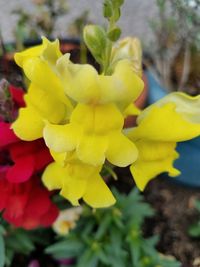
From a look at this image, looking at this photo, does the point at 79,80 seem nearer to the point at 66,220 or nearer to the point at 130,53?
the point at 130,53

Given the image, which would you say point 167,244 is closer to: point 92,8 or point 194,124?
point 194,124

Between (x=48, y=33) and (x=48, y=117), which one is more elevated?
(x=48, y=117)

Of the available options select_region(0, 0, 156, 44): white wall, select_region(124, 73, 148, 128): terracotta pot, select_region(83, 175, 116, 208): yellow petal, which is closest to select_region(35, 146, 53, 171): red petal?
select_region(83, 175, 116, 208): yellow petal

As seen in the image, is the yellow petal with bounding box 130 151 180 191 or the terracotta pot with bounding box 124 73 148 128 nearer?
the yellow petal with bounding box 130 151 180 191

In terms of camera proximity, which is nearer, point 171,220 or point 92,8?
point 171,220

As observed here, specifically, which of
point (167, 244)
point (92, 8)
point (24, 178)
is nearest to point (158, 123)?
point (24, 178)

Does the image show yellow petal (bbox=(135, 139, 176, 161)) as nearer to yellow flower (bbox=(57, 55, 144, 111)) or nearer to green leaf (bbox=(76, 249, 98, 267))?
yellow flower (bbox=(57, 55, 144, 111))

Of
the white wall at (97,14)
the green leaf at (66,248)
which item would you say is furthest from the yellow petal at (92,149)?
the white wall at (97,14)
